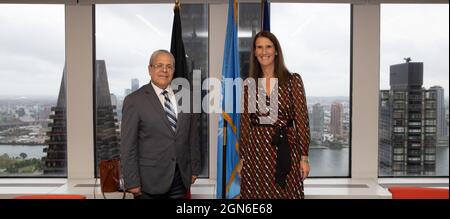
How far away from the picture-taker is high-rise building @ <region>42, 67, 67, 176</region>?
369cm

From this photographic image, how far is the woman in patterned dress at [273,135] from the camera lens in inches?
69.4

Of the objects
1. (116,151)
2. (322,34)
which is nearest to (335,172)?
(322,34)

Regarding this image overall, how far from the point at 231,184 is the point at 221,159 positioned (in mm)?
424

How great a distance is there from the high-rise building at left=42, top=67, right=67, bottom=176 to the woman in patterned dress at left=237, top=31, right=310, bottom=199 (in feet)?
8.24

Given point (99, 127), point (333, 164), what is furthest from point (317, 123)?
point (99, 127)

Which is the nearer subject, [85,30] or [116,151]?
[85,30]

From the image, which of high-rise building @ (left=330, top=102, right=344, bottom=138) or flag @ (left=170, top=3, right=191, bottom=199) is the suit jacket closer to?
flag @ (left=170, top=3, right=191, bottom=199)

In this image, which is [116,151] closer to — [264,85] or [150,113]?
[150,113]

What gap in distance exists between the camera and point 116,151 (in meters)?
3.98

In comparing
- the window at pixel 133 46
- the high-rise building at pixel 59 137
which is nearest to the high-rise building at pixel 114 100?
the window at pixel 133 46

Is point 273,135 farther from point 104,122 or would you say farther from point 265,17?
point 104,122

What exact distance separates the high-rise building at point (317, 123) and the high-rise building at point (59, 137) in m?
2.67

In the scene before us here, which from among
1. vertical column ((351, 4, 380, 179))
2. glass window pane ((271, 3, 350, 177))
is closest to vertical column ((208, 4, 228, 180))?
glass window pane ((271, 3, 350, 177))

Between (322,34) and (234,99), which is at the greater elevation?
(322,34)
